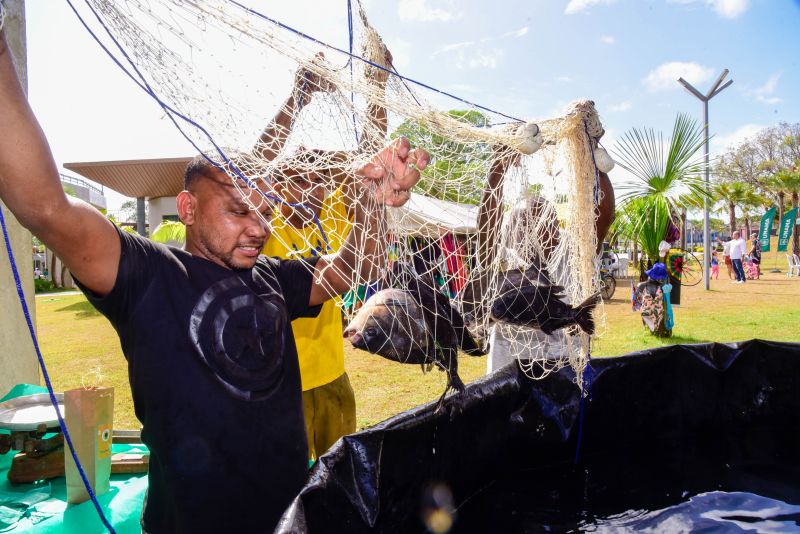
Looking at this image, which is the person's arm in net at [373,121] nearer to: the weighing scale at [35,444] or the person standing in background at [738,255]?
the weighing scale at [35,444]

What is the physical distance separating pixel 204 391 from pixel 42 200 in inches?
25.6

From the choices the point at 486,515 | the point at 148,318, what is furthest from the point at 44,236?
the point at 486,515

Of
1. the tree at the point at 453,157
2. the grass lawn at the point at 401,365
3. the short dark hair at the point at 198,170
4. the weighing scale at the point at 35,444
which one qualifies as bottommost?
the grass lawn at the point at 401,365

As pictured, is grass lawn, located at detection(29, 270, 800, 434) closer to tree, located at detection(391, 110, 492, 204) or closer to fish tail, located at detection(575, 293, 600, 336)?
fish tail, located at detection(575, 293, 600, 336)

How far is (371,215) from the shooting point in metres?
1.85

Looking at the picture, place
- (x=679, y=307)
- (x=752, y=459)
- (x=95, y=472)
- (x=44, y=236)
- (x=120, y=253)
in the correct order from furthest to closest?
1. (x=679, y=307)
2. (x=752, y=459)
3. (x=95, y=472)
4. (x=120, y=253)
5. (x=44, y=236)

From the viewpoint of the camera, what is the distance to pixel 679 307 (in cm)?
1104

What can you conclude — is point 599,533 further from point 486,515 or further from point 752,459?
point 752,459

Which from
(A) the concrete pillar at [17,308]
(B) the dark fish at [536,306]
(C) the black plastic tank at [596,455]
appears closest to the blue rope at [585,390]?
(C) the black plastic tank at [596,455]

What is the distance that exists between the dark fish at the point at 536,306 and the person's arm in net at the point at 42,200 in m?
1.60

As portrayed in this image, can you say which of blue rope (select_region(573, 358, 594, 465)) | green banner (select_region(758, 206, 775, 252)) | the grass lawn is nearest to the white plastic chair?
green banner (select_region(758, 206, 775, 252))

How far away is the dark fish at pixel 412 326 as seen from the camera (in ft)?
6.31

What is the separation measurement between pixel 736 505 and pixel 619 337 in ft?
17.5

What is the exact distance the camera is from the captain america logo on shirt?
1.50m
